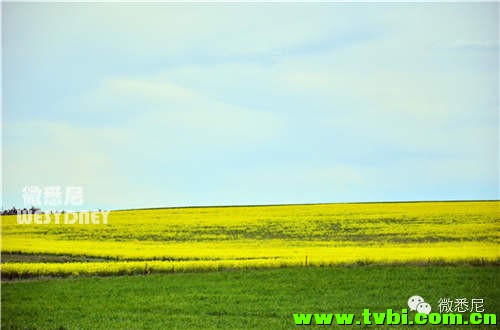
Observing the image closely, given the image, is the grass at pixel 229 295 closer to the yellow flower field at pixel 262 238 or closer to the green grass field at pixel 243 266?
the green grass field at pixel 243 266

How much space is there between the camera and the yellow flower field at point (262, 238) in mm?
22734

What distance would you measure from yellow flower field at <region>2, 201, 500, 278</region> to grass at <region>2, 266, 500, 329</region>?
1275 mm

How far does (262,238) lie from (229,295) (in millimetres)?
12089

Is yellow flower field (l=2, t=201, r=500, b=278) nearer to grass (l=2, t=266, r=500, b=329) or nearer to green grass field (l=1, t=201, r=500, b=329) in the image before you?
green grass field (l=1, t=201, r=500, b=329)

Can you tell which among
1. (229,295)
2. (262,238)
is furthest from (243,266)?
(262,238)

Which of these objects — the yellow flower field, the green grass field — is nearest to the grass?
the green grass field

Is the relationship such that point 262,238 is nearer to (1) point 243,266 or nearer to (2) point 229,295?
(1) point 243,266

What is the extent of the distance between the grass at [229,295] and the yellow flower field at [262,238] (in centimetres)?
127

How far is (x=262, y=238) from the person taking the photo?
29.6 metres

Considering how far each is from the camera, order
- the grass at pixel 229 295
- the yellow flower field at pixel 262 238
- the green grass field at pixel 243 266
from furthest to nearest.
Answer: the yellow flower field at pixel 262 238 → the green grass field at pixel 243 266 → the grass at pixel 229 295

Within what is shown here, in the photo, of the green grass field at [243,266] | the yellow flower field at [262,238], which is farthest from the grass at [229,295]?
the yellow flower field at [262,238]

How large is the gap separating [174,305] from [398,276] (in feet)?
24.3

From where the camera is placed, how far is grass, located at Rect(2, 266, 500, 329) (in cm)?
1516

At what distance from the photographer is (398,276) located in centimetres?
1973
